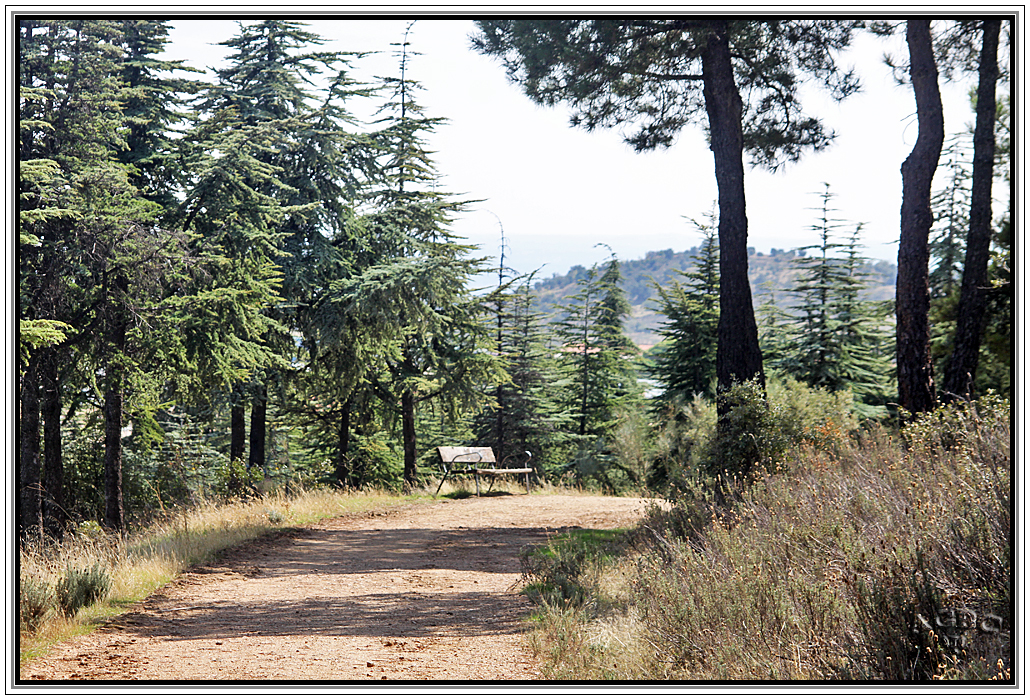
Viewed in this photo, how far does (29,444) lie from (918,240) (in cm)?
1325

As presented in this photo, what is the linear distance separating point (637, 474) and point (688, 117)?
1231 cm

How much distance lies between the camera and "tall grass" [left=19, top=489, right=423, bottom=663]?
610 centimetres

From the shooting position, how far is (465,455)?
19703 millimetres

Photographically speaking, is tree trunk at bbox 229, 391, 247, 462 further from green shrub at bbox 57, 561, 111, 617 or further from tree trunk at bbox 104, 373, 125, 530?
green shrub at bbox 57, 561, 111, 617

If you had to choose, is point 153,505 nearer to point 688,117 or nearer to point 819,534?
point 688,117

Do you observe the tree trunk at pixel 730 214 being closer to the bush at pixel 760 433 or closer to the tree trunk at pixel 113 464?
the bush at pixel 760 433

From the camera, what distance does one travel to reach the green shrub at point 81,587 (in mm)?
6547

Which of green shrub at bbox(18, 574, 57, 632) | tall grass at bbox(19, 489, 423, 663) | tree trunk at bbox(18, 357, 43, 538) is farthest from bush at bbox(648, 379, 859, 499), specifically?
tree trunk at bbox(18, 357, 43, 538)

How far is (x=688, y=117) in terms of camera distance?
1222 cm

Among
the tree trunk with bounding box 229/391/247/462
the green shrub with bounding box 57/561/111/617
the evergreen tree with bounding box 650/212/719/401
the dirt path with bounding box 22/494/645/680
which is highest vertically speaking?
the evergreen tree with bounding box 650/212/719/401

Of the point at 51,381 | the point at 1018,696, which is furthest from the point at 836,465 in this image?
the point at 51,381

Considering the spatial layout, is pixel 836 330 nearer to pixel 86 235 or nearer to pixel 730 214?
pixel 730 214

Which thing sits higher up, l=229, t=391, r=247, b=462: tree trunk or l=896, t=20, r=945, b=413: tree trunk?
l=896, t=20, r=945, b=413: tree trunk

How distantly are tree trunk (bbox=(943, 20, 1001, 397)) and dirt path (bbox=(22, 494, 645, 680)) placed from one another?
6974 mm
